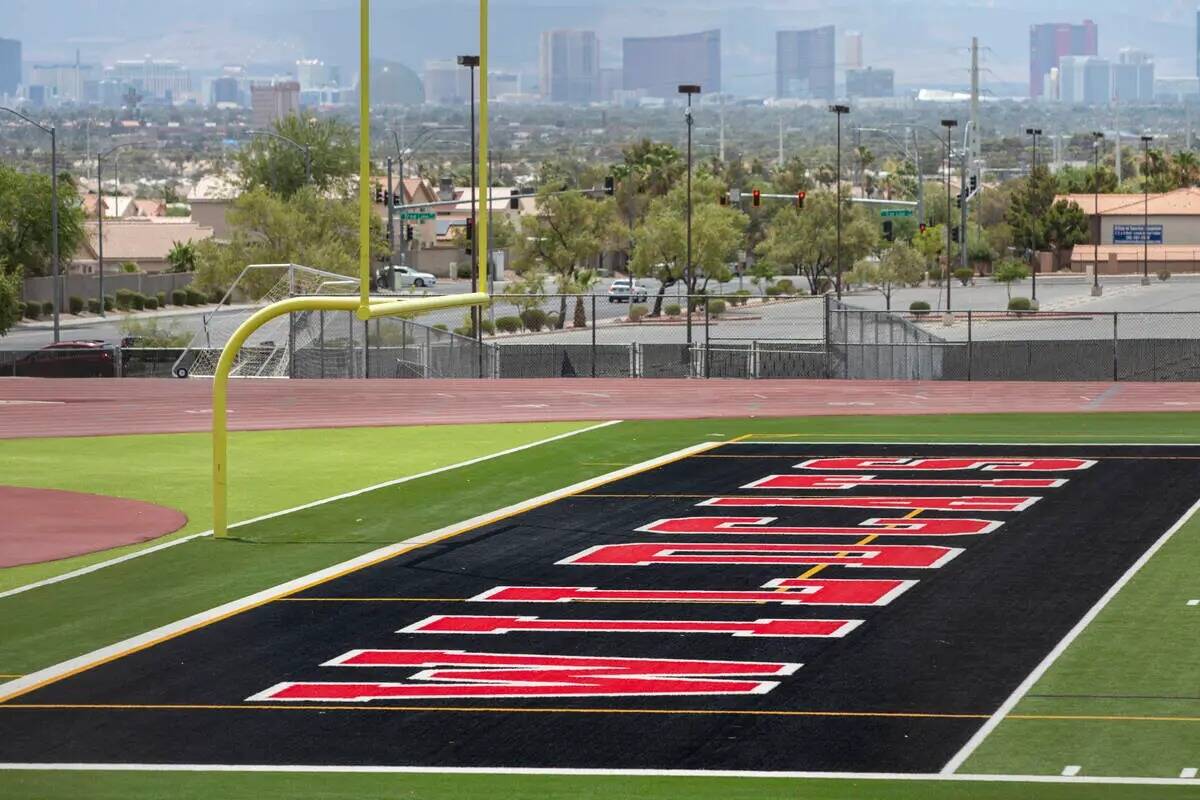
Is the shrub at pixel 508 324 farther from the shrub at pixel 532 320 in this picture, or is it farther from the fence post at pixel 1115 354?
the fence post at pixel 1115 354

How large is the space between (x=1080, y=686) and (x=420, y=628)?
6323mm

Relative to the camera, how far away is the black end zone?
15117 mm

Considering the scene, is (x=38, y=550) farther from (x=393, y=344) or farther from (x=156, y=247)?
(x=156, y=247)

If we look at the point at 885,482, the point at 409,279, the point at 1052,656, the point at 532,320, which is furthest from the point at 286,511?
the point at 409,279

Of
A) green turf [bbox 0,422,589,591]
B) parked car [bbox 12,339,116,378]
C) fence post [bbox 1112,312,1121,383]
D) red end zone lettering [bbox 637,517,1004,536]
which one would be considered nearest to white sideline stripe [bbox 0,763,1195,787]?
green turf [bbox 0,422,589,591]

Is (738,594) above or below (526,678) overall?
above

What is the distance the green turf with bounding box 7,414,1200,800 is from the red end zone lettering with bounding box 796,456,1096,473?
274 cm

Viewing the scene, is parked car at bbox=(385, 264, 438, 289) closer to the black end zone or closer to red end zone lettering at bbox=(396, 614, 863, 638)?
the black end zone

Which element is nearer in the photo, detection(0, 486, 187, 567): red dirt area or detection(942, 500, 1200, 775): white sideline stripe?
detection(942, 500, 1200, 775): white sideline stripe

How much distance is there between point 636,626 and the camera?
762 inches

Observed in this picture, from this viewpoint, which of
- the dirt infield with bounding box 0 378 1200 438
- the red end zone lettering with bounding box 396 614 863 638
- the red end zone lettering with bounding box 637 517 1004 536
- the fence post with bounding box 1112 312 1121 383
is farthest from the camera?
the fence post with bounding box 1112 312 1121 383

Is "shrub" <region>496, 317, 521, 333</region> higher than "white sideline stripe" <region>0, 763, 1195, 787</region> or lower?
higher

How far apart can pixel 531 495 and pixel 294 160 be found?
87211 mm

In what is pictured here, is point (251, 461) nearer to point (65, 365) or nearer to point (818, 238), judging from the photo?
point (65, 365)
